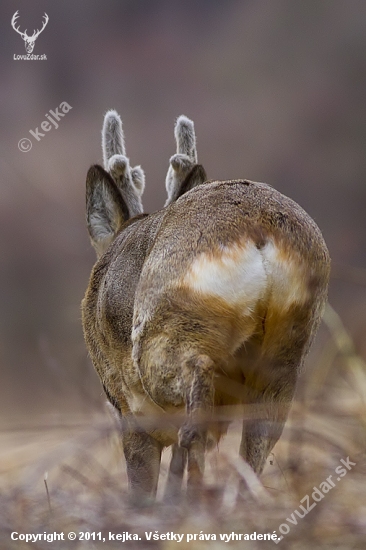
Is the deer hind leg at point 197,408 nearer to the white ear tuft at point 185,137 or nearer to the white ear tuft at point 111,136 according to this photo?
the white ear tuft at point 185,137

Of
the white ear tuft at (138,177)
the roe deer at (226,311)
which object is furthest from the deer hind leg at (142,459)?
the white ear tuft at (138,177)

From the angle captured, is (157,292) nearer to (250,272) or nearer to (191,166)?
(250,272)

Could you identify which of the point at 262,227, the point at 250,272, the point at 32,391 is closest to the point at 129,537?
the point at 250,272

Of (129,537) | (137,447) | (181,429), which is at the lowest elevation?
(137,447)

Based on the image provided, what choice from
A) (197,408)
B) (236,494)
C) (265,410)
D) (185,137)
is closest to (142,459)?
(265,410)

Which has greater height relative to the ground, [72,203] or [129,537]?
[129,537]

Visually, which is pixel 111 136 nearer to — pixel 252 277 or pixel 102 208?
pixel 102 208

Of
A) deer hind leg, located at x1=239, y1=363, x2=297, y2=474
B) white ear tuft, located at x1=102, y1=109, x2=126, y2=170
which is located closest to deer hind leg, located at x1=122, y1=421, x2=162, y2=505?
deer hind leg, located at x1=239, y1=363, x2=297, y2=474

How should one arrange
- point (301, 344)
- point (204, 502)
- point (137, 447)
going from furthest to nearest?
point (137, 447) → point (301, 344) → point (204, 502)
